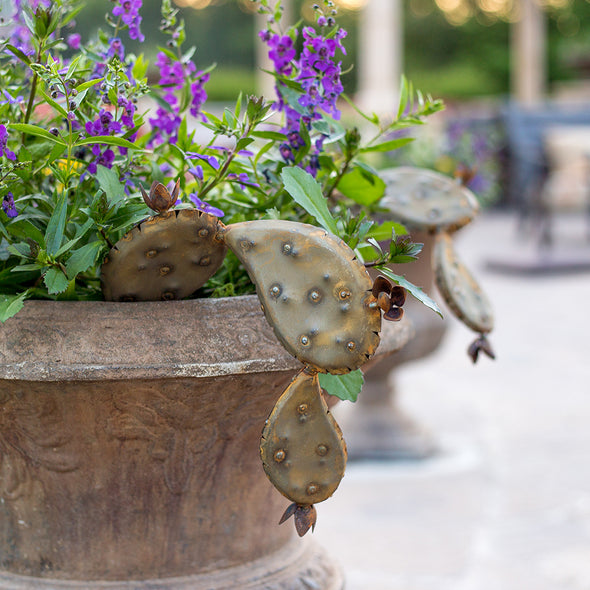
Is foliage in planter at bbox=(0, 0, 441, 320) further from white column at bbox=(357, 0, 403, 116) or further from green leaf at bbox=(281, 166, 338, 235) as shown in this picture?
white column at bbox=(357, 0, 403, 116)

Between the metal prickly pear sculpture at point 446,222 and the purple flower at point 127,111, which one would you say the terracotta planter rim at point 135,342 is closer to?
the purple flower at point 127,111

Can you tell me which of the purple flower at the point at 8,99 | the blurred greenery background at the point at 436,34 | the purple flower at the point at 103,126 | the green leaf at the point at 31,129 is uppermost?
the purple flower at the point at 8,99

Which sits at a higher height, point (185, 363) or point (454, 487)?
point (185, 363)

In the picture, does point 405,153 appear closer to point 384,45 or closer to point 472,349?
point 472,349

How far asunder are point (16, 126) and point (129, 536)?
0.56 metres

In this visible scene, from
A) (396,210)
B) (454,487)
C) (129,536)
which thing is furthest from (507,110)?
(129,536)

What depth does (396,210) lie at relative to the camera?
5.85 ft

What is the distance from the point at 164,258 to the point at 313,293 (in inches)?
8.7

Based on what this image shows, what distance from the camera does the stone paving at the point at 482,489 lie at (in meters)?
2.16

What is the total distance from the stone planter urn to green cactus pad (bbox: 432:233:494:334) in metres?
0.22

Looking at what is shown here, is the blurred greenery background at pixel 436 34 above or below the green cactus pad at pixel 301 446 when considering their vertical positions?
below

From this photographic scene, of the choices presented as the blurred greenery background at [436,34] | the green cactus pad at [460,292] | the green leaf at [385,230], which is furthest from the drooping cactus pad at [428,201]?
the blurred greenery background at [436,34]

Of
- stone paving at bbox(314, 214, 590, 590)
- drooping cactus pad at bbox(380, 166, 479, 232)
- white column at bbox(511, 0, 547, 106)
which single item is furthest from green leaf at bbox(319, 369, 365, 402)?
white column at bbox(511, 0, 547, 106)

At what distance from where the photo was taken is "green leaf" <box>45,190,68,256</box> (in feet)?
3.35
